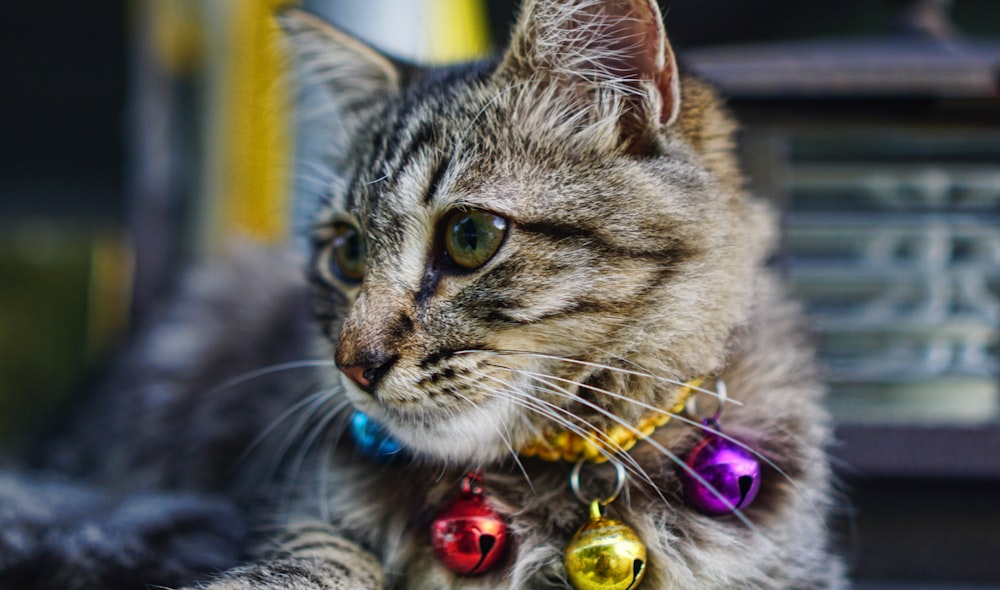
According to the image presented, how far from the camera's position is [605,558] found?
2.24 feet

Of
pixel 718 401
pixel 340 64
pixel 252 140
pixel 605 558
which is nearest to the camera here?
pixel 605 558

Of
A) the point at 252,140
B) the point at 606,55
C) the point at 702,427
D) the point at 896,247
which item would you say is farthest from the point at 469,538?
the point at 252,140

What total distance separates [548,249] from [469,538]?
0.97 ft

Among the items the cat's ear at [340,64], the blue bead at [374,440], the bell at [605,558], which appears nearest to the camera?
the bell at [605,558]

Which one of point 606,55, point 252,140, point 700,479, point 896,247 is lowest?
point 252,140

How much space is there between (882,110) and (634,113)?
20.7 inches

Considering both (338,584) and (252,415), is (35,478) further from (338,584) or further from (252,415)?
(338,584)

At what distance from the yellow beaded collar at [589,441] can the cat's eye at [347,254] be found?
28 centimetres

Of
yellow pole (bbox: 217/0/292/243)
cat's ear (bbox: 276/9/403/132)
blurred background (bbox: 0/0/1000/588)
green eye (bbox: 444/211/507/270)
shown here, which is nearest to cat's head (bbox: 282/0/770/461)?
green eye (bbox: 444/211/507/270)

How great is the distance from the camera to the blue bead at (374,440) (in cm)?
82

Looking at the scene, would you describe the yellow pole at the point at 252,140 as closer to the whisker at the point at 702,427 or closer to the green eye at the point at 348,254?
the green eye at the point at 348,254

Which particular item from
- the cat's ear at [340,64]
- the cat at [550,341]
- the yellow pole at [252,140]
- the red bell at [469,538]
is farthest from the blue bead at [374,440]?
the yellow pole at [252,140]

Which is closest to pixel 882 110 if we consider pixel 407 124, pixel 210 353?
pixel 407 124

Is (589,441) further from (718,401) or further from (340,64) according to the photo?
(340,64)
